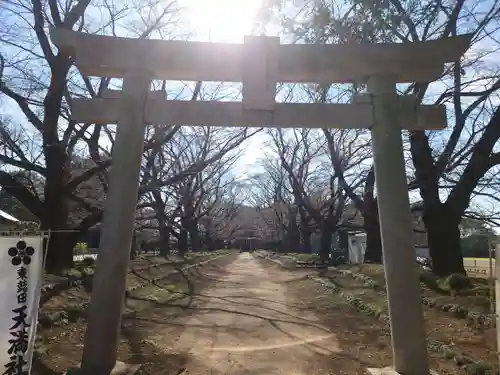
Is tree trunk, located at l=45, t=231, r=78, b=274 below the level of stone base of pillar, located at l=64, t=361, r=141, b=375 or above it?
above

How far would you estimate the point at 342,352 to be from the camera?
26.5 feet

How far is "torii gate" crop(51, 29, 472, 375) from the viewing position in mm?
6215

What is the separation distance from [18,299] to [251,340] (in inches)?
199

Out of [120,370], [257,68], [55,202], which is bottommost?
[120,370]

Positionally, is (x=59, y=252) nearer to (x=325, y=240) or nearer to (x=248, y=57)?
(x=248, y=57)

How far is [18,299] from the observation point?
5039mm

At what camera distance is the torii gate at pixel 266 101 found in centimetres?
621

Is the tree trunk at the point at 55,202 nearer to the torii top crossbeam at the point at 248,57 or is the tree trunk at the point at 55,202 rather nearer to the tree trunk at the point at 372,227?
the torii top crossbeam at the point at 248,57

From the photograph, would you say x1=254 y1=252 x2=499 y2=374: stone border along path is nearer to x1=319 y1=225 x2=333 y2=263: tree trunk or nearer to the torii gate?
the torii gate

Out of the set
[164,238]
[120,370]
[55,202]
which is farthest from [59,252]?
[164,238]

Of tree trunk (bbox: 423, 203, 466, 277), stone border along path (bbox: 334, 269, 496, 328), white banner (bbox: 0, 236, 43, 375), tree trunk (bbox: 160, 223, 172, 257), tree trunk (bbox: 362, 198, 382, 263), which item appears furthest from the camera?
tree trunk (bbox: 160, 223, 172, 257)

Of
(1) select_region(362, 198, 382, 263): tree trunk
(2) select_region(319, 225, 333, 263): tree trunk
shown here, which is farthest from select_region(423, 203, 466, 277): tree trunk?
(2) select_region(319, 225, 333, 263): tree trunk

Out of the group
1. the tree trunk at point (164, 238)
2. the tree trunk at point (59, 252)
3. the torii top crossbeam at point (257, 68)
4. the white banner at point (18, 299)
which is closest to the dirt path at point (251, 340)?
the white banner at point (18, 299)

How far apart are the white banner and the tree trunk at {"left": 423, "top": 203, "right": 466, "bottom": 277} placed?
10.5 metres
